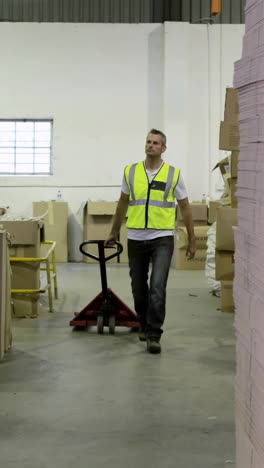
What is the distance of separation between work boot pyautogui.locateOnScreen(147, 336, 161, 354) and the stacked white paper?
274 centimetres

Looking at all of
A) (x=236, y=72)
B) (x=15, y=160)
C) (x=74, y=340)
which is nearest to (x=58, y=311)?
(x=74, y=340)

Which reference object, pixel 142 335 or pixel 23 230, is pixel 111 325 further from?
pixel 23 230

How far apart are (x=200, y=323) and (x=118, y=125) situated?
6897mm

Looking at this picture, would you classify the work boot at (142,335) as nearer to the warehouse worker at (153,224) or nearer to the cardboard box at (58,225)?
the warehouse worker at (153,224)

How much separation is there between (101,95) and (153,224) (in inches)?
307

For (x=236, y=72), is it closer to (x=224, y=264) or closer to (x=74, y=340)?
(x=74, y=340)

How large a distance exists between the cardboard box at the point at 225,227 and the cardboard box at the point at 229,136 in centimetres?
69

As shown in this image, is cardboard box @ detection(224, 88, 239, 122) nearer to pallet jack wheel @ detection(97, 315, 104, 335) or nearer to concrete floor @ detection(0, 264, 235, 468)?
concrete floor @ detection(0, 264, 235, 468)

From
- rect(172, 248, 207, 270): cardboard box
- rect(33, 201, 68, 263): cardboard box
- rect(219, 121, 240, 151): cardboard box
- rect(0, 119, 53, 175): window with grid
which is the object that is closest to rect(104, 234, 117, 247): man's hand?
rect(219, 121, 240, 151): cardboard box

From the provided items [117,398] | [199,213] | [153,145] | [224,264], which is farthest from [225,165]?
[199,213]

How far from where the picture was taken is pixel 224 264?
5906mm

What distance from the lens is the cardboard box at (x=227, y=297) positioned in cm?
593

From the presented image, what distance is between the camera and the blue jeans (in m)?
4.34

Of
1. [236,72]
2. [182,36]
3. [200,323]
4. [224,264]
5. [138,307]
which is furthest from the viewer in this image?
[182,36]
